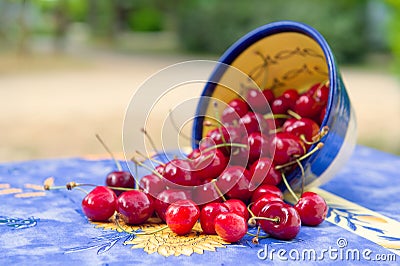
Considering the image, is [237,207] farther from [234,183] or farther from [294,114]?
[294,114]

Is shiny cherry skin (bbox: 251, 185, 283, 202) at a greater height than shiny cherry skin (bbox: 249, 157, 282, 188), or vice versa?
shiny cherry skin (bbox: 249, 157, 282, 188)

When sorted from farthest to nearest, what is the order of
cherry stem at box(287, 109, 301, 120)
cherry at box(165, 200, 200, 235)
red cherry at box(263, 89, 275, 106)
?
1. red cherry at box(263, 89, 275, 106)
2. cherry stem at box(287, 109, 301, 120)
3. cherry at box(165, 200, 200, 235)

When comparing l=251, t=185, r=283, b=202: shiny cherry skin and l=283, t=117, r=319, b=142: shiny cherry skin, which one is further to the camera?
l=283, t=117, r=319, b=142: shiny cherry skin

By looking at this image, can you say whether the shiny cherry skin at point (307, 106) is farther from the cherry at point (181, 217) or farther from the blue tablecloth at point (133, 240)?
the cherry at point (181, 217)

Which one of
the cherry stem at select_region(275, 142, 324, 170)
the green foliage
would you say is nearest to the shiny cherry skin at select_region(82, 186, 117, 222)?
the cherry stem at select_region(275, 142, 324, 170)

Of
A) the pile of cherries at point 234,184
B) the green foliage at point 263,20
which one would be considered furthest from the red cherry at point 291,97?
the green foliage at point 263,20

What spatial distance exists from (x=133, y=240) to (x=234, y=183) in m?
0.25

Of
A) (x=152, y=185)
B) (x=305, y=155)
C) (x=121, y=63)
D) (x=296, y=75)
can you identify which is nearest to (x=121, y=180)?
(x=152, y=185)

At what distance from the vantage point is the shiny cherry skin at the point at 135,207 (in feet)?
3.49

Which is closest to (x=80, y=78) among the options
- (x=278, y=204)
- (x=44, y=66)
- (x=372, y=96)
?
(x=44, y=66)

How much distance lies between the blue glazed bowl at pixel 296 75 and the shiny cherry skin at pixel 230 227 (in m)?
0.27

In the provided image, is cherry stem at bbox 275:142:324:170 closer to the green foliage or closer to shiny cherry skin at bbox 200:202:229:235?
shiny cherry skin at bbox 200:202:229:235

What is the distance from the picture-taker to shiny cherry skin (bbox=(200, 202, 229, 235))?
1028mm

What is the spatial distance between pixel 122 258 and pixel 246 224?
0.23 metres
